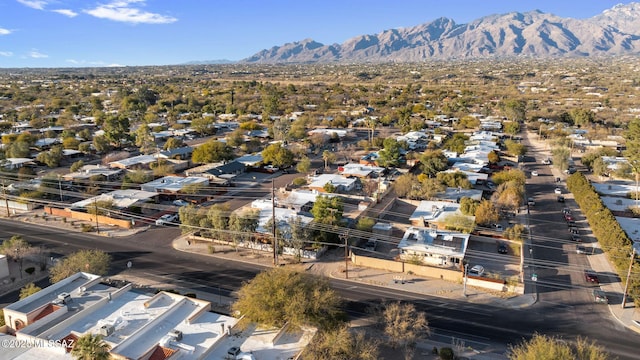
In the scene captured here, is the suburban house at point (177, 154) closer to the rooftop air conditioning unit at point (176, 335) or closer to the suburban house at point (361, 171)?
the suburban house at point (361, 171)

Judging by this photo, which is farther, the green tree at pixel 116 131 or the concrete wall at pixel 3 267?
the green tree at pixel 116 131

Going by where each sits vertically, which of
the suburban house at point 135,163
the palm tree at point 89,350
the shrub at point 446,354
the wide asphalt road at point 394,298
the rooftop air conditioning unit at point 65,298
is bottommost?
the wide asphalt road at point 394,298

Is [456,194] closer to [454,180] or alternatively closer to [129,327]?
[454,180]

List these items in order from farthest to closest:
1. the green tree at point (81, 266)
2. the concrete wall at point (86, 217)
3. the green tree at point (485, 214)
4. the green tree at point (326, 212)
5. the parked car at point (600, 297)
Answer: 1. the concrete wall at point (86, 217)
2. the green tree at point (485, 214)
3. the green tree at point (326, 212)
4. the parked car at point (600, 297)
5. the green tree at point (81, 266)

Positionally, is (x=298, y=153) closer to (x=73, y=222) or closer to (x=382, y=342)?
(x=73, y=222)

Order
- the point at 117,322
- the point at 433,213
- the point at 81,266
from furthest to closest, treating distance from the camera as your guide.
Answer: the point at 433,213 < the point at 81,266 < the point at 117,322

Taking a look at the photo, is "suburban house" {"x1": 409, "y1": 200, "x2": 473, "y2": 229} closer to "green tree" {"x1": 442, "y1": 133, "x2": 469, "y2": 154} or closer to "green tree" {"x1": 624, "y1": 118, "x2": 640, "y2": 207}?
"green tree" {"x1": 624, "y1": 118, "x2": 640, "y2": 207}

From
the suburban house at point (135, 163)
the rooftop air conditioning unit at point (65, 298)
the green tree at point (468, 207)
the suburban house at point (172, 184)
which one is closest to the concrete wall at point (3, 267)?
the rooftop air conditioning unit at point (65, 298)

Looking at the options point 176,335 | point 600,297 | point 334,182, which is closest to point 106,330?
point 176,335
